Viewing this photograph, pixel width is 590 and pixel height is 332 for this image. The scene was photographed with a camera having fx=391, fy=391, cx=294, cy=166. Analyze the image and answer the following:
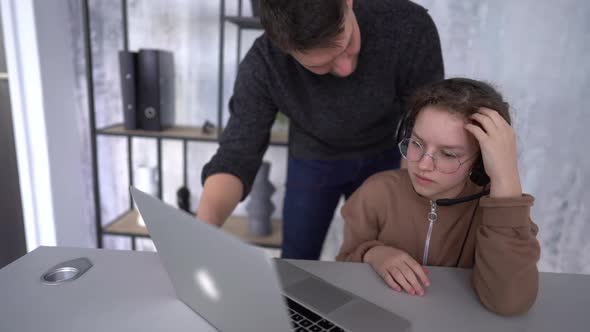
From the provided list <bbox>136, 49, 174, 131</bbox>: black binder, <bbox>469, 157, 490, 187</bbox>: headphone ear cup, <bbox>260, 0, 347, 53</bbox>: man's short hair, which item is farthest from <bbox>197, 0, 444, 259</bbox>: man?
<bbox>136, 49, 174, 131</bbox>: black binder

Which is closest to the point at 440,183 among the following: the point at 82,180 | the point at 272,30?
the point at 272,30

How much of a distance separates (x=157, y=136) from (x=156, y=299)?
107 centimetres

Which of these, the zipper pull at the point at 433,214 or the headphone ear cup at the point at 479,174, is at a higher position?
→ the headphone ear cup at the point at 479,174

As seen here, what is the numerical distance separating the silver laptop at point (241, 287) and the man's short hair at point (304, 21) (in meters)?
0.39

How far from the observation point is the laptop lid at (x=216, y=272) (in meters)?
0.38

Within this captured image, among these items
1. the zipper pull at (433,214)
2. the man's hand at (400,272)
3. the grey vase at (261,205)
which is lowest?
the grey vase at (261,205)

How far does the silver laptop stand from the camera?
0.38 m

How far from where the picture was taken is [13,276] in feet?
2.14

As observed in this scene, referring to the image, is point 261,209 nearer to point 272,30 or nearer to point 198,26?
point 198,26

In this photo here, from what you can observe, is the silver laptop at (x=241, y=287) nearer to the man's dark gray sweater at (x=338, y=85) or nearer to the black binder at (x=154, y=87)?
the man's dark gray sweater at (x=338, y=85)

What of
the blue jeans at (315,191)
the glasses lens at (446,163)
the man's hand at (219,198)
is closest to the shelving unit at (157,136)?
the blue jeans at (315,191)

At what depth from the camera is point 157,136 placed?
5.14 feet

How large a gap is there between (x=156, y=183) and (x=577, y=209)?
190 centimetres

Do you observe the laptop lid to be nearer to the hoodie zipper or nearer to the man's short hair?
the man's short hair
